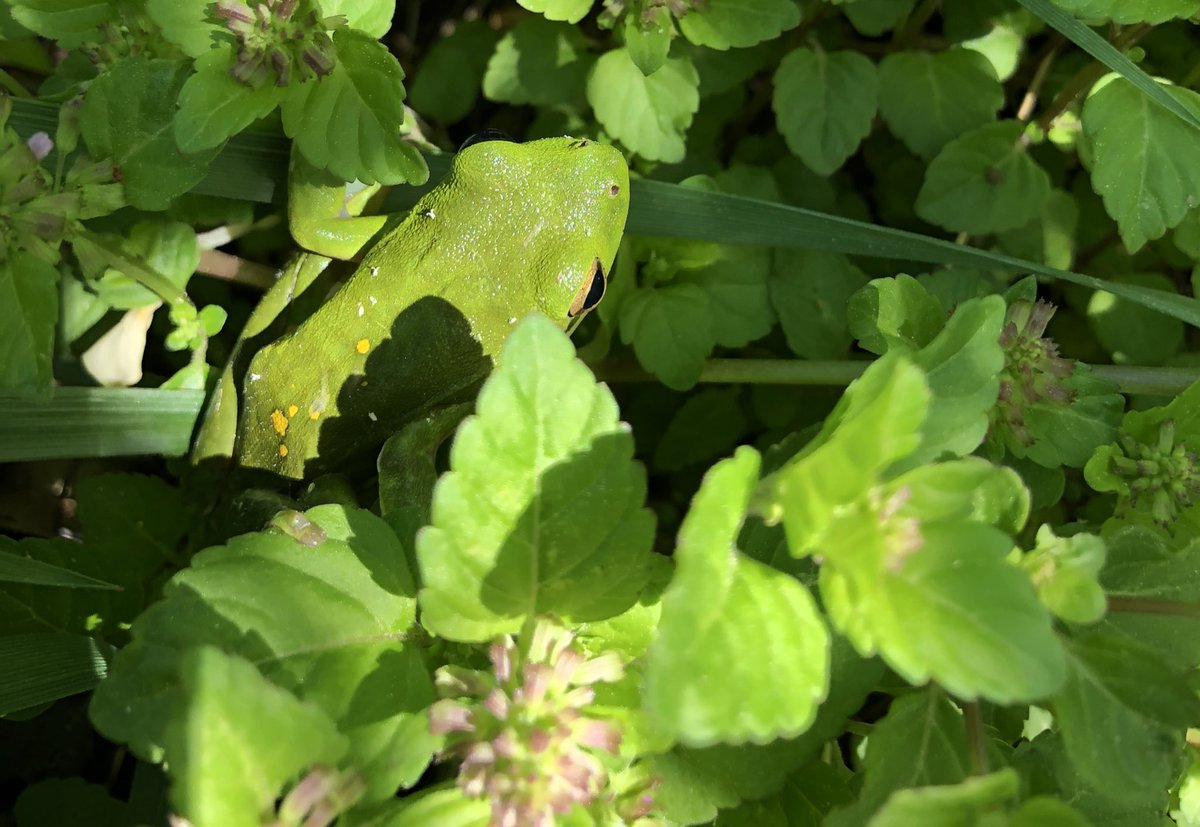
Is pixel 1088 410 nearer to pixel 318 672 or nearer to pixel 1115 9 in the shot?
pixel 1115 9

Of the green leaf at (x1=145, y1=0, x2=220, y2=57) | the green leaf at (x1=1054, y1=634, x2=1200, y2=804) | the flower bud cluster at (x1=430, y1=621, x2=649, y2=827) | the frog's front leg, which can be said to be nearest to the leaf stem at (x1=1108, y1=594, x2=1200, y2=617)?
the green leaf at (x1=1054, y1=634, x2=1200, y2=804)

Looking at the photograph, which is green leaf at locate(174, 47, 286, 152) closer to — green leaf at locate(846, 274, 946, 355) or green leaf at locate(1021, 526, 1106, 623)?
green leaf at locate(846, 274, 946, 355)

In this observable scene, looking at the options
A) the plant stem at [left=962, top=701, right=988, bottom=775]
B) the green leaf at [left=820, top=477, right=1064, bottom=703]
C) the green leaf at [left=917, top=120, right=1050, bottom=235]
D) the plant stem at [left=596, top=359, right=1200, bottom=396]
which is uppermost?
the green leaf at [left=820, top=477, right=1064, bottom=703]

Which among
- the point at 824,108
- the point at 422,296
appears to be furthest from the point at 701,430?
the point at 824,108

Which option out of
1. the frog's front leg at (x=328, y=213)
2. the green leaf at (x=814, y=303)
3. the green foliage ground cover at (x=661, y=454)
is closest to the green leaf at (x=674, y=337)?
the green foliage ground cover at (x=661, y=454)

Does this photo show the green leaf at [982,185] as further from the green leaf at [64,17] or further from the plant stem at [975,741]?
the green leaf at [64,17]

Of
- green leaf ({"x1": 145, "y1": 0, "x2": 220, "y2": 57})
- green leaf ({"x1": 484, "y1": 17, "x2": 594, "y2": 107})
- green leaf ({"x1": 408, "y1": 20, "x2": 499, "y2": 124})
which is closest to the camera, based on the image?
green leaf ({"x1": 145, "y1": 0, "x2": 220, "y2": 57})

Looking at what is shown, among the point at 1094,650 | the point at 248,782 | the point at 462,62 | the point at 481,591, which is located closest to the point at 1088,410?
the point at 1094,650

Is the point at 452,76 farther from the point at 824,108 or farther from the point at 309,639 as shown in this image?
the point at 309,639
